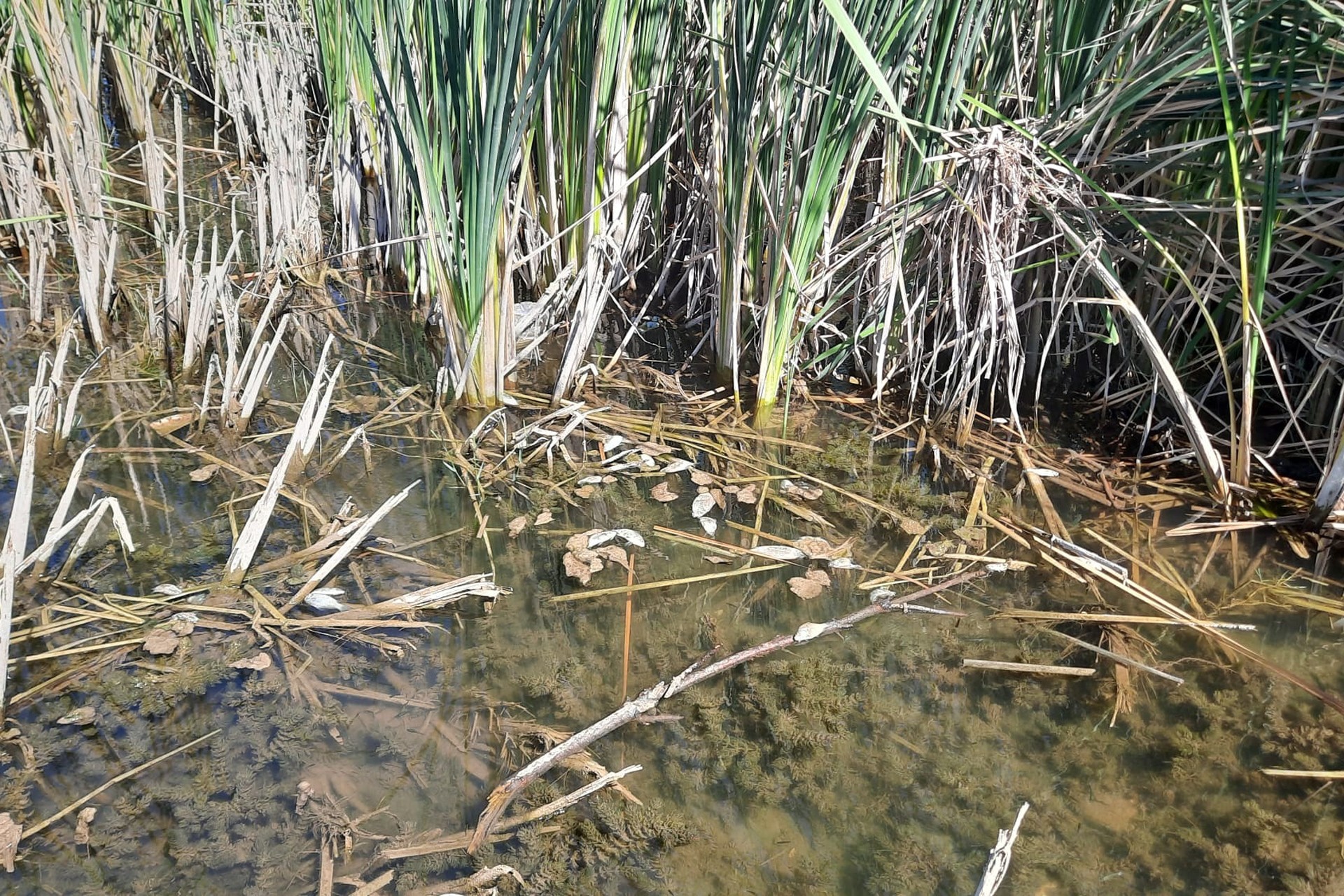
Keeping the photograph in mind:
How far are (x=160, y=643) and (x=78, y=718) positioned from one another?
0.20 m

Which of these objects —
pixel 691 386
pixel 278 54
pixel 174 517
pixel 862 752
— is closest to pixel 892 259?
pixel 691 386

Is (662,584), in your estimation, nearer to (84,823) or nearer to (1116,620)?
(1116,620)

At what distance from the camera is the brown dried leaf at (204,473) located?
2.33 meters

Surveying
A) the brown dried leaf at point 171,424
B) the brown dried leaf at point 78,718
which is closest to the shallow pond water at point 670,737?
the brown dried leaf at point 78,718

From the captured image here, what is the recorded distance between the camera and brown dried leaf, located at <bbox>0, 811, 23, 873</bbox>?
1.37 m

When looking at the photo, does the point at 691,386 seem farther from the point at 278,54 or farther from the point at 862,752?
the point at 278,54

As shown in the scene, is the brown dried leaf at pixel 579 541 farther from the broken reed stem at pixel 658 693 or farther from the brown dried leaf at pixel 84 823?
the brown dried leaf at pixel 84 823

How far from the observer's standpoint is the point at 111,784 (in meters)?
1.51

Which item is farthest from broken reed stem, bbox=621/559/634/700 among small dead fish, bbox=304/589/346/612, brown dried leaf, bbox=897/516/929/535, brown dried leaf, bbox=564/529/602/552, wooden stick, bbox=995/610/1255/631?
wooden stick, bbox=995/610/1255/631

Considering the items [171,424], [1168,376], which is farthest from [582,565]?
[1168,376]

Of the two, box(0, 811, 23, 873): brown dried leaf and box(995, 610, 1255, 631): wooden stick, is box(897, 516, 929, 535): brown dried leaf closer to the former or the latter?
box(995, 610, 1255, 631): wooden stick

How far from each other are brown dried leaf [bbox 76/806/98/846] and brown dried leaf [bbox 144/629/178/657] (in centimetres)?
35

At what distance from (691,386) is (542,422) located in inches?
22.8

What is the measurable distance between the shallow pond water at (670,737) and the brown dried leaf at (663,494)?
19 centimetres
